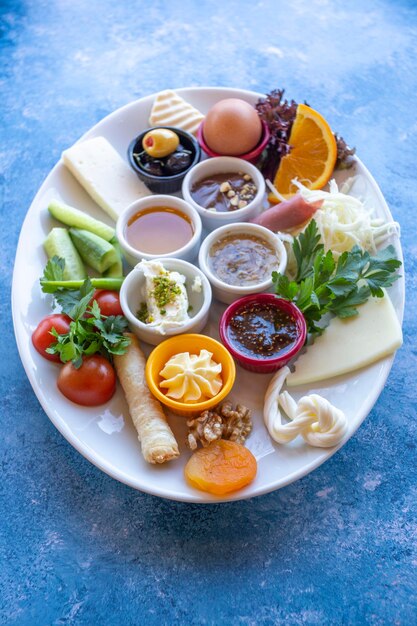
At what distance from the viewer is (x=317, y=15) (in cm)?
542

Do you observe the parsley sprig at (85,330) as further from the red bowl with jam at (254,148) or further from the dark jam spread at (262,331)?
the red bowl with jam at (254,148)

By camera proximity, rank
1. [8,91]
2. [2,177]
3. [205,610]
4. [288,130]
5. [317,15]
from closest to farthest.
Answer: [205,610]
[288,130]
[2,177]
[8,91]
[317,15]

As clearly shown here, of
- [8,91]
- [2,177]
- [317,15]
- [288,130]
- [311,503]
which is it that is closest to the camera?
[311,503]

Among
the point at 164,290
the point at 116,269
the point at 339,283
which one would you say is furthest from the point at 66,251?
the point at 339,283

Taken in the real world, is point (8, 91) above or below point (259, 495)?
above

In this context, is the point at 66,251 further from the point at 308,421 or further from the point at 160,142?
the point at 308,421

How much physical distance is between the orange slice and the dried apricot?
65.4 inches

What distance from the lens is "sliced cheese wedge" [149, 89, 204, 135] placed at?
13.5ft

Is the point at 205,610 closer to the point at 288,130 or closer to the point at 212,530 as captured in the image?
the point at 212,530

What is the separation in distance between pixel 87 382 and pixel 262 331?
917mm

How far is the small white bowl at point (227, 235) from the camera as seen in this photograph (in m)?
3.39

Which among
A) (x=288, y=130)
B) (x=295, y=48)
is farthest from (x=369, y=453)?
(x=295, y=48)

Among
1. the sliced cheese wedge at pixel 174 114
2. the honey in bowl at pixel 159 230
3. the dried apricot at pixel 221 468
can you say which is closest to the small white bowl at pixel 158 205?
the honey in bowl at pixel 159 230

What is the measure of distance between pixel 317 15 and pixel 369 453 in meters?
3.89
